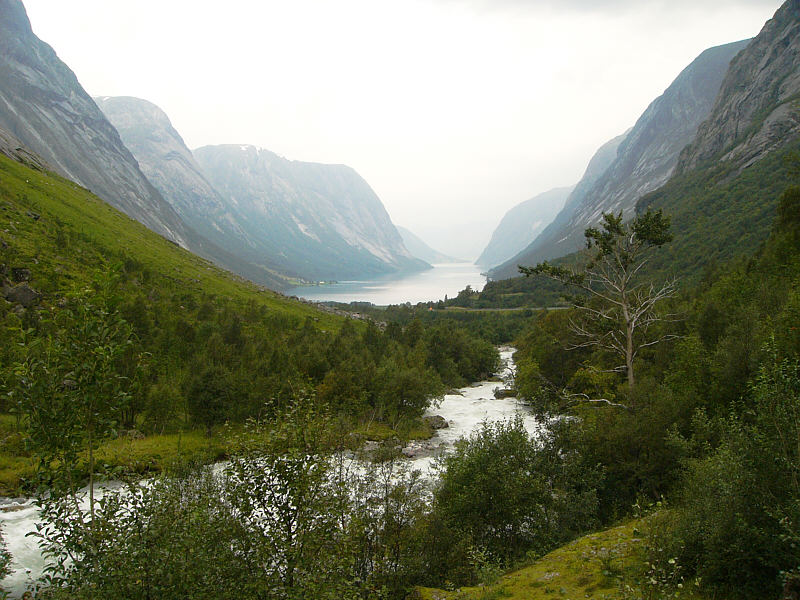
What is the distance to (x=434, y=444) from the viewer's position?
48.1 meters

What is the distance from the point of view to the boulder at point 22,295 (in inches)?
2108

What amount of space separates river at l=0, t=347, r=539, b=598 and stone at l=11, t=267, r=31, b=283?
4108 centimetres

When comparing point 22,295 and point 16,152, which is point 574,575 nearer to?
point 22,295

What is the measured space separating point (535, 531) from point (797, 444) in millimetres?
14036

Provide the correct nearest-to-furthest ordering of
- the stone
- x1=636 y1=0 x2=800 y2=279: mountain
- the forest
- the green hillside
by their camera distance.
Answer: the forest
the green hillside
the stone
x1=636 y1=0 x2=800 y2=279: mountain

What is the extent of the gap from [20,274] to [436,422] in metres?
57.8

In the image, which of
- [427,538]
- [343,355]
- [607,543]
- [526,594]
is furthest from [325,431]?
[343,355]

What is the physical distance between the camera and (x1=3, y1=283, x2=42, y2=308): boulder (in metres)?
53.5

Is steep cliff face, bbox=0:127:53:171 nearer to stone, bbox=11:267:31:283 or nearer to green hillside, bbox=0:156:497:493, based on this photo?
green hillside, bbox=0:156:497:493

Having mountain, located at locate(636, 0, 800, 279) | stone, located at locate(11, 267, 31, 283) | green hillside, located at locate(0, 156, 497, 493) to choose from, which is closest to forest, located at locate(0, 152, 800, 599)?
green hillside, located at locate(0, 156, 497, 493)

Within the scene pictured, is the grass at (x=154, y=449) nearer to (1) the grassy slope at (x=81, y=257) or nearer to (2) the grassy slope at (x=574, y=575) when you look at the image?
(1) the grassy slope at (x=81, y=257)

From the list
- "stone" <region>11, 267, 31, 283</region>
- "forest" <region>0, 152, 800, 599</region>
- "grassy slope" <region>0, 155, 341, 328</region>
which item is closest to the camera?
"forest" <region>0, 152, 800, 599</region>

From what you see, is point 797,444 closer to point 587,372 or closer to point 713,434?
point 713,434

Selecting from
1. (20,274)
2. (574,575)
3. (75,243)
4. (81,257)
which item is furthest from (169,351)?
(574,575)
